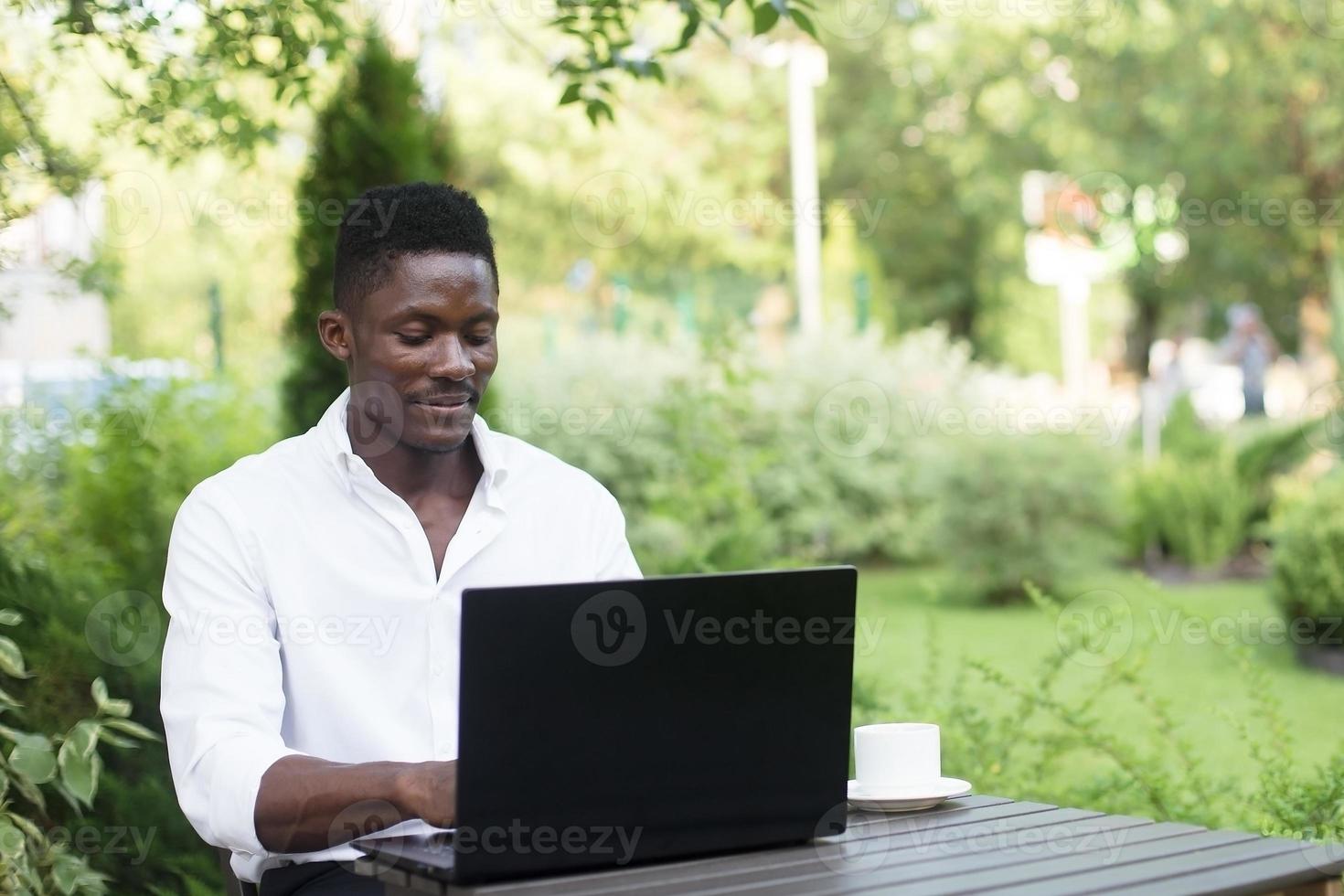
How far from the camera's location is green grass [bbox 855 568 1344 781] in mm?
6180

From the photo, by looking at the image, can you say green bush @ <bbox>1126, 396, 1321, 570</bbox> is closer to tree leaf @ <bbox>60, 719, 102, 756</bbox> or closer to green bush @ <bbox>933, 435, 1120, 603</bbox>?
green bush @ <bbox>933, 435, 1120, 603</bbox>

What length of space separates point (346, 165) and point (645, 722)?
564 centimetres

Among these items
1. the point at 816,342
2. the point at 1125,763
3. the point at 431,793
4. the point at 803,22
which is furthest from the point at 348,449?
the point at 816,342

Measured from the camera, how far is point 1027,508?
428 inches

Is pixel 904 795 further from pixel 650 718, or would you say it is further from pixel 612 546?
pixel 612 546

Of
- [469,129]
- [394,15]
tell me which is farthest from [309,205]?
[469,129]

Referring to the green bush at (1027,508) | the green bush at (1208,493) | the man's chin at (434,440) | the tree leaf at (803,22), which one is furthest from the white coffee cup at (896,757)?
the green bush at (1208,493)

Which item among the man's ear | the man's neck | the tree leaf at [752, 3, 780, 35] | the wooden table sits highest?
the tree leaf at [752, 3, 780, 35]

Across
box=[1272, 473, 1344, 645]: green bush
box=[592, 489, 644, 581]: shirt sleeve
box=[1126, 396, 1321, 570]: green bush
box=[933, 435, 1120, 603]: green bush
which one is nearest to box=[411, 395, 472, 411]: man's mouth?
box=[592, 489, 644, 581]: shirt sleeve

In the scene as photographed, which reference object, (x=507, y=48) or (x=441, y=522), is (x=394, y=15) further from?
(x=507, y=48)

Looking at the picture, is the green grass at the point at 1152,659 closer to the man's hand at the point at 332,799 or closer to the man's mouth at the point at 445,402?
the man's mouth at the point at 445,402

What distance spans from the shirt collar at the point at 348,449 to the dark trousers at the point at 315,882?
2.08 feet

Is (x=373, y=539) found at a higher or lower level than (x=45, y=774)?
higher

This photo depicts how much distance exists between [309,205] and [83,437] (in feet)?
9.21
